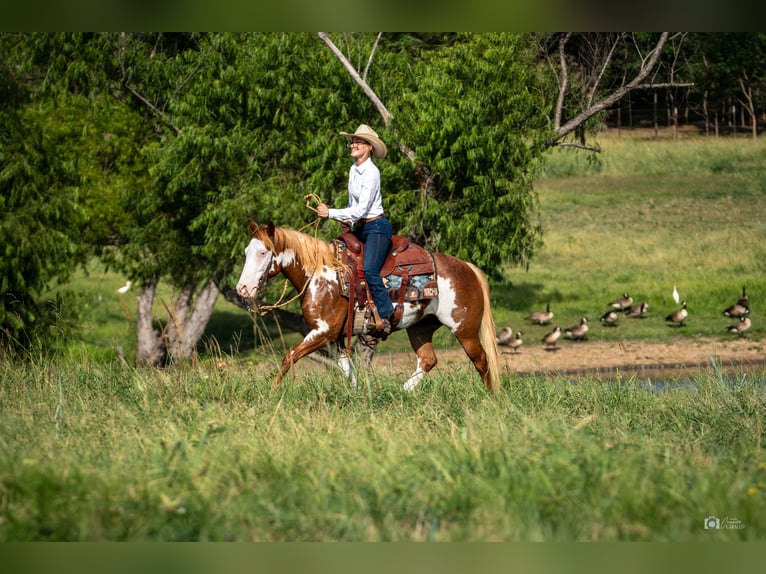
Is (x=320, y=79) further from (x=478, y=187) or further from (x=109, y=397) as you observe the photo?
(x=109, y=397)

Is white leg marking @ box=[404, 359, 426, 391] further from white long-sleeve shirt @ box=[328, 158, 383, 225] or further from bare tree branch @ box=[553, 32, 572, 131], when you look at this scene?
bare tree branch @ box=[553, 32, 572, 131]

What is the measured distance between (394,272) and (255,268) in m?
1.37

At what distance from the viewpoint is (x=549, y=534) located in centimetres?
588

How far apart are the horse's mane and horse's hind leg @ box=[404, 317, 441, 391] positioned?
3.84ft

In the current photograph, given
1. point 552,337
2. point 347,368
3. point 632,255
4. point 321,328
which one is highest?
point 321,328

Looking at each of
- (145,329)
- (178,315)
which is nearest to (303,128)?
(178,315)

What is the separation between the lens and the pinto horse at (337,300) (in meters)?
9.77

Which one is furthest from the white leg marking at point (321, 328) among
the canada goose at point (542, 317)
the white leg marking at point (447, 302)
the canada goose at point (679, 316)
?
the canada goose at point (679, 316)

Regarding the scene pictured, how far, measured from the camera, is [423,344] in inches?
425

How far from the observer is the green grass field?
239 inches

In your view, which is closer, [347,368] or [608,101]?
[347,368]

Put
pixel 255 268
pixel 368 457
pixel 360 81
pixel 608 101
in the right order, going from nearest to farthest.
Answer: pixel 368 457
pixel 255 268
pixel 360 81
pixel 608 101

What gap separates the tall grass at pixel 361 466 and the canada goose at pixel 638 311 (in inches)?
522

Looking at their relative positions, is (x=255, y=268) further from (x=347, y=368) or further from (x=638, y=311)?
(x=638, y=311)
